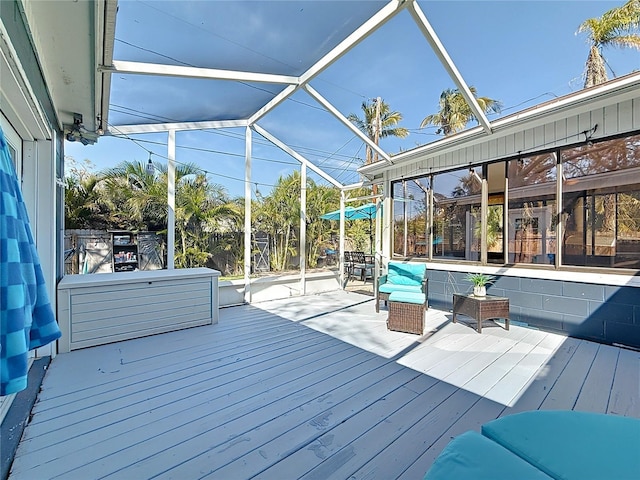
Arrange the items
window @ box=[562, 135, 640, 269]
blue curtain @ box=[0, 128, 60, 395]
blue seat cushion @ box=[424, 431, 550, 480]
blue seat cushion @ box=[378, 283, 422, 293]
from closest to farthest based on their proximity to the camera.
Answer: blue seat cushion @ box=[424, 431, 550, 480] < blue curtain @ box=[0, 128, 60, 395] < window @ box=[562, 135, 640, 269] < blue seat cushion @ box=[378, 283, 422, 293]

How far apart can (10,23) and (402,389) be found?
3.60 meters

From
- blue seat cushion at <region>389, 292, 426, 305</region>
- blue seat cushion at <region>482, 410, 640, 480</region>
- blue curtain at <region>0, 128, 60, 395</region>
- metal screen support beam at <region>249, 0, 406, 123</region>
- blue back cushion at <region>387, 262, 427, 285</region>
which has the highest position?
metal screen support beam at <region>249, 0, 406, 123</region>

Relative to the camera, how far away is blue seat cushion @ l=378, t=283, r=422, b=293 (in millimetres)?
4762

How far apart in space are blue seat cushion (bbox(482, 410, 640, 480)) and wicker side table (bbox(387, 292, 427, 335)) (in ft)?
8.76

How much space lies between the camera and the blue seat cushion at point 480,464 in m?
0.88

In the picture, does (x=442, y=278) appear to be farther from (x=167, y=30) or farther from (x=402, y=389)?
(x=167, y=30)

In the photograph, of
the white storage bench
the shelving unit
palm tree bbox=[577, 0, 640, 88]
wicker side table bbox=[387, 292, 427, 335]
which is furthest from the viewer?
palm tree bbox=[577, 0, 640, 88]

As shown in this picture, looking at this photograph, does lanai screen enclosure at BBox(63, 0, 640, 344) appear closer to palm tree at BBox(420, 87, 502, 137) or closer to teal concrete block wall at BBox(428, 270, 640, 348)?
teal concrete block wall at BBox(428, 270, 640, 348)

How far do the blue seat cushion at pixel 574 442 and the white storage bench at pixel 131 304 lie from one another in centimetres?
396

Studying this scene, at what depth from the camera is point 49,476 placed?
1.54 m

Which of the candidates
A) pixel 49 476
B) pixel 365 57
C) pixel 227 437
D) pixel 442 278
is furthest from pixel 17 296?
pixel 442 278

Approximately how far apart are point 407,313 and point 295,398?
214 cm

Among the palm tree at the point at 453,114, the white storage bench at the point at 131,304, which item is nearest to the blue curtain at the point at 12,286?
the white storage bench at the point at 131,304

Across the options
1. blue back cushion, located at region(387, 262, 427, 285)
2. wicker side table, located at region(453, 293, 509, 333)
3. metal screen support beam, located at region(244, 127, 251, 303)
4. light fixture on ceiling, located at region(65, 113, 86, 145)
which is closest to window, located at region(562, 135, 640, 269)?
wicker side table, located at region(453, 293, 509, 333)
